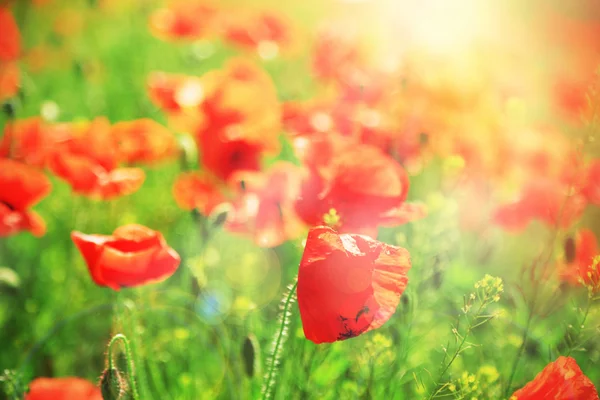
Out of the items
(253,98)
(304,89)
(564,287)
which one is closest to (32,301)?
(253,98)

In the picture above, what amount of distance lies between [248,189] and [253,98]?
0.35 meters

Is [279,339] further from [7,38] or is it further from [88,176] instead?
[7,38]

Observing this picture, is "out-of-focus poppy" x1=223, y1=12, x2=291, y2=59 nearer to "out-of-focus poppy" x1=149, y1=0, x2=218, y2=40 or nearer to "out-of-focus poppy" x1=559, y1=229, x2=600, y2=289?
"out-of-focus poppy" x1=149, y1=0, x2=218, y2=40

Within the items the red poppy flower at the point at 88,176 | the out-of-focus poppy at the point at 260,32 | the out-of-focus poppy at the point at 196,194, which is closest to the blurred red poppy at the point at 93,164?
the red poppy flower at the point at 88,176

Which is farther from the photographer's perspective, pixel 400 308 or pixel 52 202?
pixel 52 202

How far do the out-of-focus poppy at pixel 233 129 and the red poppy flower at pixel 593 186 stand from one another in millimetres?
860

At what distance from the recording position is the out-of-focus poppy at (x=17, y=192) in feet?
4.31

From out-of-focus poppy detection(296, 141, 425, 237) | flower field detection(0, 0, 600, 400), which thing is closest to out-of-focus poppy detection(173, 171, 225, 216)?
flower field detection(0, 0, 600, 400)

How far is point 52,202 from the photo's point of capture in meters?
2.33

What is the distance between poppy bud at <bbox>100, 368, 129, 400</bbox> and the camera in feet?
3.01

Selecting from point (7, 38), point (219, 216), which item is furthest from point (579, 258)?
point (7, 38)

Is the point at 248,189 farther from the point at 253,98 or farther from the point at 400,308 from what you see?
the point at 400,308

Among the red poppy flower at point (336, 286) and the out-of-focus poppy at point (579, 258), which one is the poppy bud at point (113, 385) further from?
the out-of-focus poppy at point (579, 258)

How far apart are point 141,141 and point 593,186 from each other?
1260 mm
